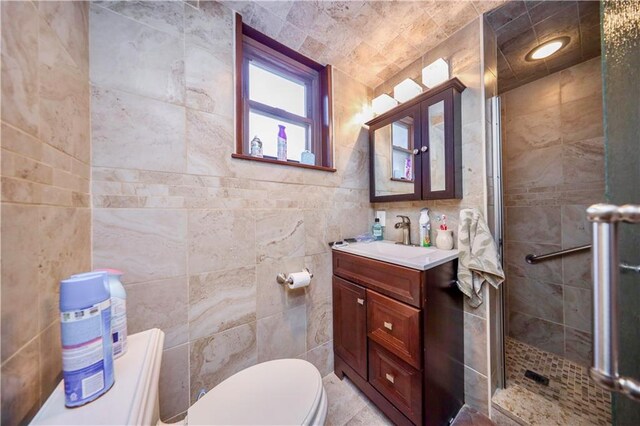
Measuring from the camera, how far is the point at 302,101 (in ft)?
5.09

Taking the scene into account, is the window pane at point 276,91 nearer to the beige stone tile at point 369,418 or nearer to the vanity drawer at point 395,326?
the vanity drawer at point 395,326

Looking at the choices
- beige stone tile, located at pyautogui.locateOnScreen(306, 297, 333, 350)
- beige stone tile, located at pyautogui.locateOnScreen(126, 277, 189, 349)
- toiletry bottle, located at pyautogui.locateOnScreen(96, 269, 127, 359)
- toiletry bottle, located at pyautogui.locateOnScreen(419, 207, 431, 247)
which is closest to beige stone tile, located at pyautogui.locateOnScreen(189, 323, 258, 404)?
beige stone tile, located at pyautogui.locateOnScreen(126, 277, 189, 349)

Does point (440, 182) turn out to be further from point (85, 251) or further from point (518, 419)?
point (85, 251)

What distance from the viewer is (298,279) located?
4.00 feet

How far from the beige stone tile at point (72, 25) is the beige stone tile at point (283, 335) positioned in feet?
4.57

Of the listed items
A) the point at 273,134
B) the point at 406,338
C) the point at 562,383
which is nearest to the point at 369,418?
the point at 406,338

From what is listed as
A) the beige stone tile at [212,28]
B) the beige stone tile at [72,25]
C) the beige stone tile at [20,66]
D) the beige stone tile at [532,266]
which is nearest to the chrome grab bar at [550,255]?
the beige stone tile at [532,266]

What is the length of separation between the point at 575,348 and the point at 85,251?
2.90 meters

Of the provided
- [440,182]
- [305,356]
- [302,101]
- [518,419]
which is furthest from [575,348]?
[302,101]

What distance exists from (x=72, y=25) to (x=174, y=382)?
1.51 metres

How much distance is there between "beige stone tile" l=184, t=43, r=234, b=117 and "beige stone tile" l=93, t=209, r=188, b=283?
22.6 inches

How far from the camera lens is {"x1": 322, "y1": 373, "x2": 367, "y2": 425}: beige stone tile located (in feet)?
3.73

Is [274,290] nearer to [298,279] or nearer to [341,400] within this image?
[298,279]

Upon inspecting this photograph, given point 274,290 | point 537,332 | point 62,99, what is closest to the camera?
point 62,99
